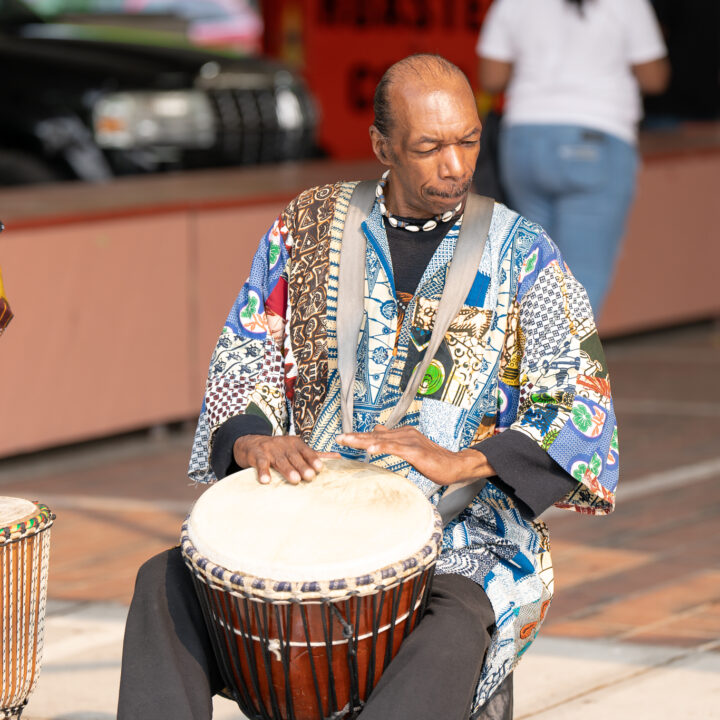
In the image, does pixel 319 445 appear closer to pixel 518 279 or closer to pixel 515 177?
pixel 518 279

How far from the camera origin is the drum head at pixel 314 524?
7.55ft

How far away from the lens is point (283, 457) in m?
2.52

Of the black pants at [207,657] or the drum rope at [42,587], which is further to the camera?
the drum rope at [42,587]

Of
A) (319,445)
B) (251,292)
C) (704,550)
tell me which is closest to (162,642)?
(319,445)

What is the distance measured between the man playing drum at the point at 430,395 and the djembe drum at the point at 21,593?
32 centimetres

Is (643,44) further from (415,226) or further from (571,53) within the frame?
(415,226)

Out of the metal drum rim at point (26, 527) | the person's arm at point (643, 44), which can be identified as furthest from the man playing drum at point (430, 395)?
the person's arm at point (643, 44)

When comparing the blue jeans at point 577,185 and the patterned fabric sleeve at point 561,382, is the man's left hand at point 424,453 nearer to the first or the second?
the patterned fabric sleeve at point 561,382

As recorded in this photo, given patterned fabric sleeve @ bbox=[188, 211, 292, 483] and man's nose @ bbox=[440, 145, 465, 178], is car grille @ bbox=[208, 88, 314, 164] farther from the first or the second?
man's nose @ bbox=[440, 145, 465, 178]

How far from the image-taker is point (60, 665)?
370 centimetres

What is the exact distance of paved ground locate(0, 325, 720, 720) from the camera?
11.5ft

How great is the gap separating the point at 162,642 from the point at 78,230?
11.2 feet

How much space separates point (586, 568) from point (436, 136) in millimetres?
2122

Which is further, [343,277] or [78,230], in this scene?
[78,230]
